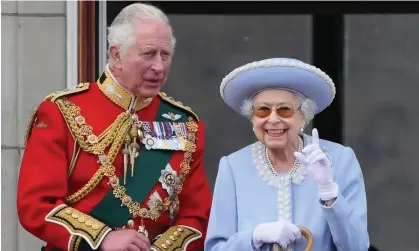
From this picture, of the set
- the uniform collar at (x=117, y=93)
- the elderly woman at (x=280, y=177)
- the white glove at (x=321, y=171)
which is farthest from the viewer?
the uniform collar at (x=117, y=93)

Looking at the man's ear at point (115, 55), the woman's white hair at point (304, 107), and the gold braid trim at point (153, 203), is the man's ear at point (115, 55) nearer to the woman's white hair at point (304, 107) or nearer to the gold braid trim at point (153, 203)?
the gold braid trim at point (153, 203)

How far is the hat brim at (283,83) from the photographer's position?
16.4ft

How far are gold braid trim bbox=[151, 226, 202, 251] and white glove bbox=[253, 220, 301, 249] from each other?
1.68ft

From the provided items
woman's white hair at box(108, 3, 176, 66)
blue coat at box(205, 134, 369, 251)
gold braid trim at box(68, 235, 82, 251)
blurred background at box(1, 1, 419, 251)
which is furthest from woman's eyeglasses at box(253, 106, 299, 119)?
blurred background at box(1, 1, 419, 251)

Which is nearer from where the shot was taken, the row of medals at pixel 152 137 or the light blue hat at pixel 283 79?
the light blue hat at pixel 283 79

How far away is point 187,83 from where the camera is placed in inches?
262

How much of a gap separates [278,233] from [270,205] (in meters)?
0.18

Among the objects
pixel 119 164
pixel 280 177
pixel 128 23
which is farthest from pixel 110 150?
pixel 280 177

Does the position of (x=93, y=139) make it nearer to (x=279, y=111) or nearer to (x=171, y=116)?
(x=171, y=116)

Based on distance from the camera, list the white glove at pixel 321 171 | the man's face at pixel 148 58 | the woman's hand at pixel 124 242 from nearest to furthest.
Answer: the white glove at pixel 321 171 → the woman's hand at pixel 124 242 → the man's face at pixel 148 58

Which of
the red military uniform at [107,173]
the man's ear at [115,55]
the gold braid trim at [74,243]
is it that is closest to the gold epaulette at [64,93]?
the red military uniform at [107,173]

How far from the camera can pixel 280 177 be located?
16.7 ft

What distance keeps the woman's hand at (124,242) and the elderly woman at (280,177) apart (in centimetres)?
26

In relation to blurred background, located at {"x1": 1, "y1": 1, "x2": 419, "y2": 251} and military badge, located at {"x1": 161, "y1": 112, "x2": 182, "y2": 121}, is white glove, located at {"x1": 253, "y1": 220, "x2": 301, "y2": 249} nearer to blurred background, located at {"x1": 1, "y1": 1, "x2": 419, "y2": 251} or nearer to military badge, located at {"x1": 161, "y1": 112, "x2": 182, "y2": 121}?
military badge, located at {"x1": 161, "y1": 112, "x2": 182, "y2": 121}
